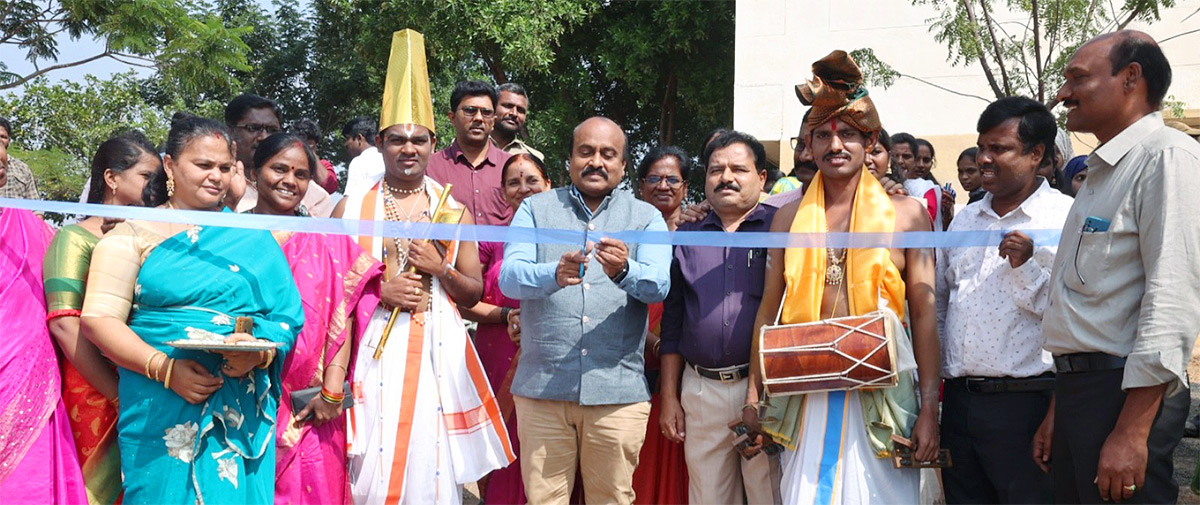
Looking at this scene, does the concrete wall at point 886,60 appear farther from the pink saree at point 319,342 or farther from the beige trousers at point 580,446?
the pink saree at point 319,342

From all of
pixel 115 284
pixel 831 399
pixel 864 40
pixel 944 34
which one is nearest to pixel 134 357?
pixel 115 284

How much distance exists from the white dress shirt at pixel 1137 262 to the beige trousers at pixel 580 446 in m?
1.67

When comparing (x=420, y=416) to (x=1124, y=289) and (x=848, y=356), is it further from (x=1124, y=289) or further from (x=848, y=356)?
(x=1124, y=289)

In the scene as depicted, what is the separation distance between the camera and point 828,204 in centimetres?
420

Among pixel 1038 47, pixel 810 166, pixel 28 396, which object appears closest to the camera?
pixel 28 396

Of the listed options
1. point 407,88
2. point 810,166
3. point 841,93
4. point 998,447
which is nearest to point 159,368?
point 407,88

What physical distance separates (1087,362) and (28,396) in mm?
3636

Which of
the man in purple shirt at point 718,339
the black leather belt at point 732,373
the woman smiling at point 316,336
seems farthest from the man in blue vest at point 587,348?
the woman smiling at point 316,336

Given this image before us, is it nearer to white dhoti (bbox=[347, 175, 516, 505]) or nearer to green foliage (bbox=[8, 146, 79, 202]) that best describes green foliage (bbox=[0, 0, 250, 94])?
green foliage (bbox=[8, 146, 79, 202])

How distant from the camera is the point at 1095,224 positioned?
329 cm

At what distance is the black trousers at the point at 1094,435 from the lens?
316cm

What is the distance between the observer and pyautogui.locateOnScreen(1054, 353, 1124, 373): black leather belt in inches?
127

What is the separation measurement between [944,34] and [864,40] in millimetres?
5170

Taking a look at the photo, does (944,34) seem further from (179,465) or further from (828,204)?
(179,465)
